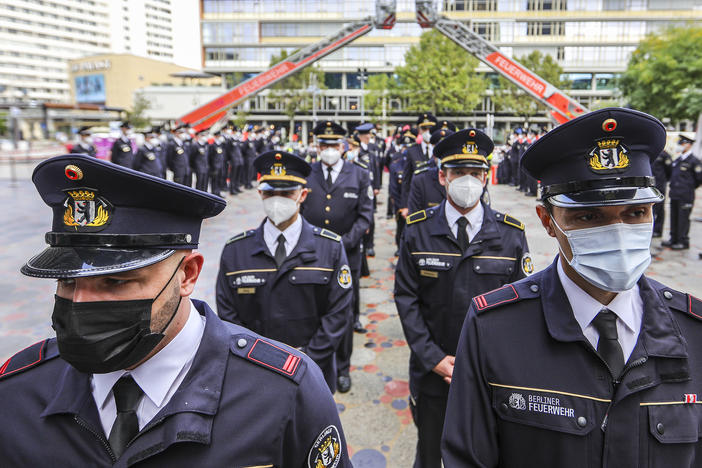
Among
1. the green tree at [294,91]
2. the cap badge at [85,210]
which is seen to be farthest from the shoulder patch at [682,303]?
the green tree at [294,91]

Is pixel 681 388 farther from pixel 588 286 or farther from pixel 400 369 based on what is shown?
pixel 400 369

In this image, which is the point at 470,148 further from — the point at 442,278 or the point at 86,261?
the point at 86,261

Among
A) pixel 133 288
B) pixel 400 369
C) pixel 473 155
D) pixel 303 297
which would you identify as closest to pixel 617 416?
pixel 133 288

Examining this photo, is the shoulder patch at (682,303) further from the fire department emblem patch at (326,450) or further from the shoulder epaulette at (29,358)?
the shoulder epaulette at (29,358)

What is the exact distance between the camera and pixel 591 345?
5.02 feet

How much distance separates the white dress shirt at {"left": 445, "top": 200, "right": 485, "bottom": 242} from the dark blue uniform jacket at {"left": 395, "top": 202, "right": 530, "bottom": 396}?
5cm

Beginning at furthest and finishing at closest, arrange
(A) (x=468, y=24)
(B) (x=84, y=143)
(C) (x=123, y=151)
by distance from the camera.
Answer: (A) (x=468, y=24)
(B) (x=84, y=143)
(C) (x=123, y=151)

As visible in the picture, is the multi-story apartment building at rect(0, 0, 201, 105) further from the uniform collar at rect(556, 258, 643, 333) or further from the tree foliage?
the uniform collar at rect(556, 258, 643, 333)

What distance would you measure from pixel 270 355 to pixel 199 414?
278mm

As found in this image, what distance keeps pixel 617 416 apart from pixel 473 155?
7.27ft

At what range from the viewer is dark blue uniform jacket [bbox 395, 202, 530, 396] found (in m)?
2.88

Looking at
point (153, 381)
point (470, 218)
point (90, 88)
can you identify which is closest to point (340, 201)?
point (470, 218)

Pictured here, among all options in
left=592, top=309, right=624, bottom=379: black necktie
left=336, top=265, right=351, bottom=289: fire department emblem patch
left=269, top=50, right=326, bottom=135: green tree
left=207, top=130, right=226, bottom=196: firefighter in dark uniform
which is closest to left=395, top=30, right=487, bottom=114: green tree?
left=269, top=50, right=326, bottom=135: green tree

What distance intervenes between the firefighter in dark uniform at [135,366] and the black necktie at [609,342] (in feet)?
3.05
